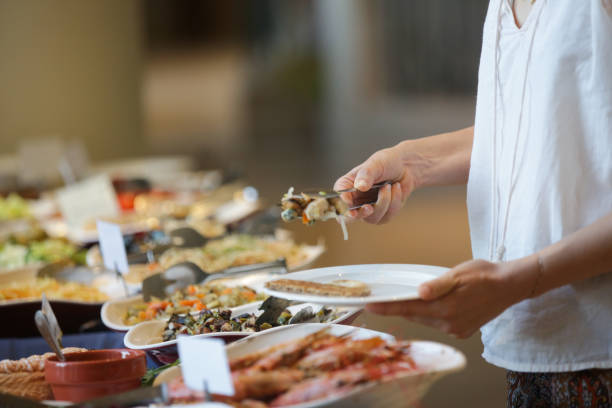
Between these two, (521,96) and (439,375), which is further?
(521,96)

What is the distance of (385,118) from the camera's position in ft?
30.2

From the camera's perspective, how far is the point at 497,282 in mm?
965

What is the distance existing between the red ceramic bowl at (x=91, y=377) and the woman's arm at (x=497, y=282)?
444mm

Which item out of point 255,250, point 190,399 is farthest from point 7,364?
point 255,250

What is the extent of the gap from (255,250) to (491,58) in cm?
134

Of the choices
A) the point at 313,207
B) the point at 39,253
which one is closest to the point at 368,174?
the point at 313,207

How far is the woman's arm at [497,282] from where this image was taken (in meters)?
0.95

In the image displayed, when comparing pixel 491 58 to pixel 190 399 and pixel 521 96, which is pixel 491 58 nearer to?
pixel 521 96

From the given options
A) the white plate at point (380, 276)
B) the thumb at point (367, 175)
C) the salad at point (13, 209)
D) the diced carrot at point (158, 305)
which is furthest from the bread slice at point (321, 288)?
the salad at point (13, 209)

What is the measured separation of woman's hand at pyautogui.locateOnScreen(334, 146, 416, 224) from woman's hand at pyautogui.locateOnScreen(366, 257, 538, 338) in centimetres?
33

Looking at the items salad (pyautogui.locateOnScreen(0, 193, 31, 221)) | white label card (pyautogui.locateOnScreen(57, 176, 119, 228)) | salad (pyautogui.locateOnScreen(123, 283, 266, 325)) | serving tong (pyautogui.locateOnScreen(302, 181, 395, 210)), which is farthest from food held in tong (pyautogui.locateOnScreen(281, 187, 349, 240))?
salad (pyautogui.locateOnScreen(0, 193, 31, 221))

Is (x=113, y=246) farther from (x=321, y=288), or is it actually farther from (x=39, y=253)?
(x=321, y=288)

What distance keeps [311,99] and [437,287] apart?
12809mm

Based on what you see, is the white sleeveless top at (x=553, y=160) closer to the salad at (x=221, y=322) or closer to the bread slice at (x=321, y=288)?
the bread slice at (x=321, y=288)
